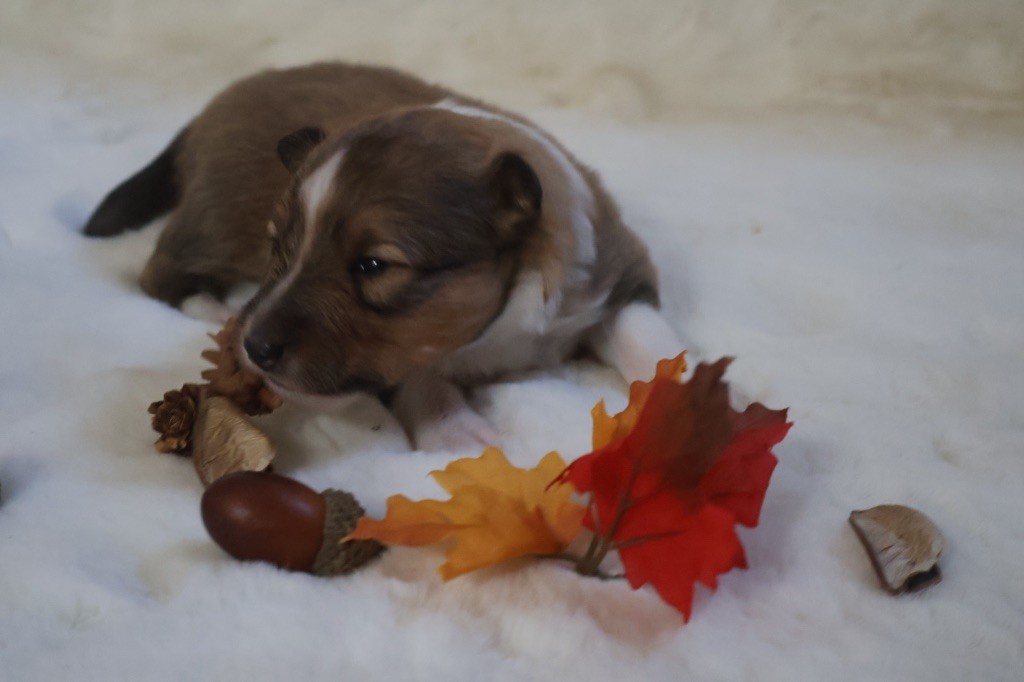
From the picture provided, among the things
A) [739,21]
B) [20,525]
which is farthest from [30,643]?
[739,21]

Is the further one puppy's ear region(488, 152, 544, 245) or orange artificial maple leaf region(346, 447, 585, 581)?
puppy's ear region(488, 152, 544, 245)

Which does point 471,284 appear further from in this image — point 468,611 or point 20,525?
point 20,525

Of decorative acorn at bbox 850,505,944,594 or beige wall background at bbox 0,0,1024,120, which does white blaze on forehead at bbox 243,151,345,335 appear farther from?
beige wall background at bbox 0,0,1024,120

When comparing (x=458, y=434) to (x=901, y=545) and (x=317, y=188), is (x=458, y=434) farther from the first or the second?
(x=901, y=545)

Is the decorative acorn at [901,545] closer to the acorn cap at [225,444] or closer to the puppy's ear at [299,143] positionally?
the acorn cap at [225,444]

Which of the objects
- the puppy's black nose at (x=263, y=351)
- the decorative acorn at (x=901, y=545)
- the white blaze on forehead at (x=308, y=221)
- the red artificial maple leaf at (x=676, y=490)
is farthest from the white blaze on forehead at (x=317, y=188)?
the decorative acorn at (x=901, y=545)

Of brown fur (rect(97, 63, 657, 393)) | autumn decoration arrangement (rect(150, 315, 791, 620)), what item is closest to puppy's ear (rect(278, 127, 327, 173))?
brown fur (rect(97, 63, 657, 393))
